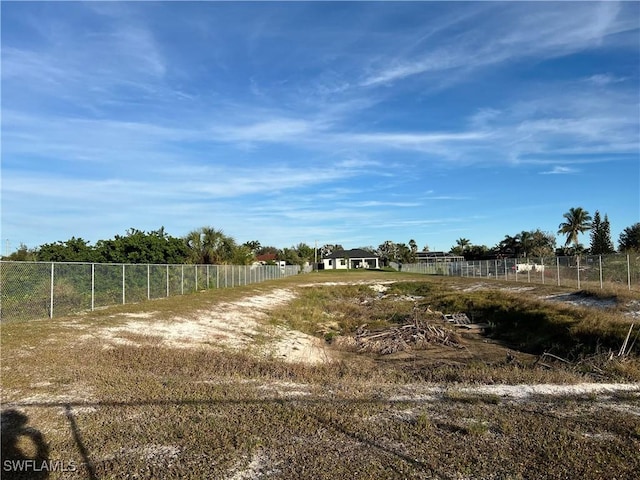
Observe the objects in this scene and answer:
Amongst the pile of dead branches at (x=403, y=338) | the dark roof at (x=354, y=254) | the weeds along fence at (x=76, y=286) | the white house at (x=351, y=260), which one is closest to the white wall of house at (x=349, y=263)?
the white house at (x=351, y=260)

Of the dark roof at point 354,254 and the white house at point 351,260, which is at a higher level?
the dark roof at point 354,254

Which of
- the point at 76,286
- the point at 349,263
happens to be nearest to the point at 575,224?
the point at 349,263

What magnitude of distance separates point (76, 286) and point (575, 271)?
86.2 ft

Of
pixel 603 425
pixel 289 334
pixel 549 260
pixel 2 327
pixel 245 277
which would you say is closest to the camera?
pixel 603 425

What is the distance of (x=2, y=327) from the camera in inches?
457

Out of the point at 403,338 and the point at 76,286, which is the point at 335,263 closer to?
the point at 403,338

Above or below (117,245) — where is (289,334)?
below

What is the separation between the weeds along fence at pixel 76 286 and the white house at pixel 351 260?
8315 centimetres

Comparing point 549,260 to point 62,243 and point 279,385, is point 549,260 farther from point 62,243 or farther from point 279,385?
point 62,243

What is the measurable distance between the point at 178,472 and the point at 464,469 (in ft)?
9.60

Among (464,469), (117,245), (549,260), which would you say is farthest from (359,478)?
(549,260)

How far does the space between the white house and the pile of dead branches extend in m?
89.2

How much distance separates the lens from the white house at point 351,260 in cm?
10850

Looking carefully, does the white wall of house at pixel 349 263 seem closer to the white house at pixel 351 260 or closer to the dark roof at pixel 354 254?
the white house at pixel 351 260
